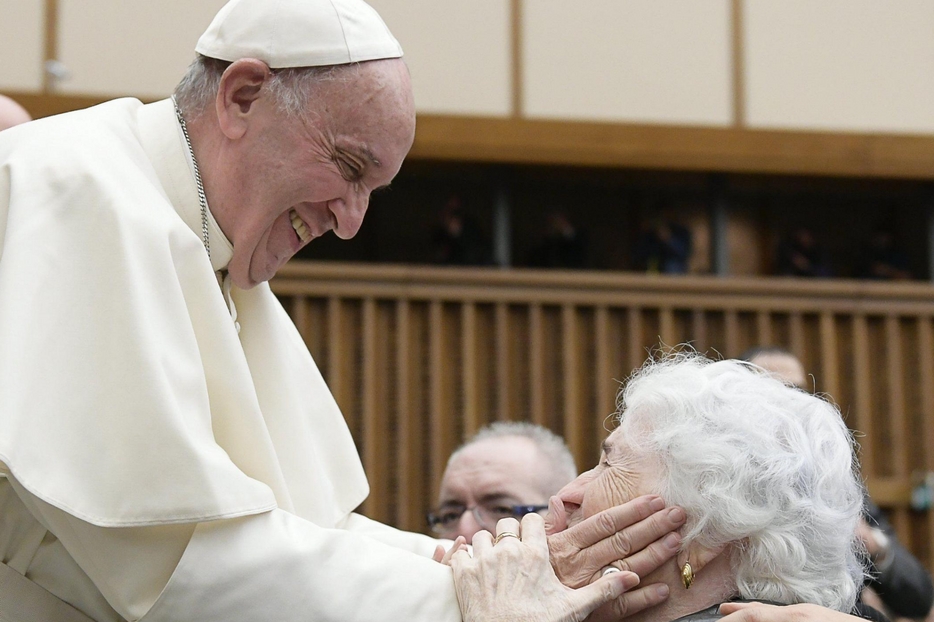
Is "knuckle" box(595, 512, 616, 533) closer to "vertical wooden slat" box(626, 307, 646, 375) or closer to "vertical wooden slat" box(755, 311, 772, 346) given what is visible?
"vertical wooden slat" box(626, 307, 646, 375)

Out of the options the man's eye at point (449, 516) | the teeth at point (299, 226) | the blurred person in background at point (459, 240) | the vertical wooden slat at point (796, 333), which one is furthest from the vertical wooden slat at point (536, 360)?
the teeth at point (299, 226)

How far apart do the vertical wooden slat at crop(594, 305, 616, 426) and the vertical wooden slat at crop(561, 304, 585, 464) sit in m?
0.12

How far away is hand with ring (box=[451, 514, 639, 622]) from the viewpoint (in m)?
1.86

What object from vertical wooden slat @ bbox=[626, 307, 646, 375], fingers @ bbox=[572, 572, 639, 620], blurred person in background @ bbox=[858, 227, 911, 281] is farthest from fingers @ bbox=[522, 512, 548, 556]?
blurred person in background @ bbox=[858, 227, 911, 281]

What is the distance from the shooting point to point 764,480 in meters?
2.03

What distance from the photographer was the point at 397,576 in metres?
1.87

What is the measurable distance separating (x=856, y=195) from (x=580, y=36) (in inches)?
94.9

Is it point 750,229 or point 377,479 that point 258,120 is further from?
point 750,229

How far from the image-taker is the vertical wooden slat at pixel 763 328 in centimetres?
747

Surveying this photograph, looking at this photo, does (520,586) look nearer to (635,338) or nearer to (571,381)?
(571,381)

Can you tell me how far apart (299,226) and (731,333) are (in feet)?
18.7

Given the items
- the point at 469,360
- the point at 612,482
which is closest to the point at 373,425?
the point at 469,360

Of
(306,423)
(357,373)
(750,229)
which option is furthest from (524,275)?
(306,423)

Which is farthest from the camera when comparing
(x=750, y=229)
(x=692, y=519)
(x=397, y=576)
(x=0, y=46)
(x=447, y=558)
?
(x=750, y=229)
